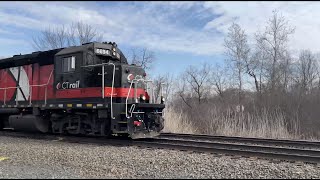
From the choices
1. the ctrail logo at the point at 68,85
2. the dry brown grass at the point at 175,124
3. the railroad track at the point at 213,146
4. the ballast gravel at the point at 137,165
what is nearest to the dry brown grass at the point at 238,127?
the dry brown grass at the point at 175,124

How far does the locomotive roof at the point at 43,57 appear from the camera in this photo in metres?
12.4

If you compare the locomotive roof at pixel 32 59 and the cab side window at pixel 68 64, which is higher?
the locomotive roof at pixel 32 59

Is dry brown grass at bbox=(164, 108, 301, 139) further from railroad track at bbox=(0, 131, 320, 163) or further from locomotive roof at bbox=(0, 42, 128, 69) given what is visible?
locomotive roof at bbox=(0, 42, 128, 69)

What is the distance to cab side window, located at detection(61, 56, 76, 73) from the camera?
486 inches

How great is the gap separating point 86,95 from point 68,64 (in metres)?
1.41

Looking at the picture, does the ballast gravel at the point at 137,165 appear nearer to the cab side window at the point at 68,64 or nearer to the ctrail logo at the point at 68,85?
the ctrail logo at the point at 68,85

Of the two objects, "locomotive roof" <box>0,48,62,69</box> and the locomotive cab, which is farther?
"locomotive roof" <box>0,48,62,69</box>

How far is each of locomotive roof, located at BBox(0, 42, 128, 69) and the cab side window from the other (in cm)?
25

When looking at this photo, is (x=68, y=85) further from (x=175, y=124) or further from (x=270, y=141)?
(x=270, y=141)

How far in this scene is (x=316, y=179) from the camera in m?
6.18

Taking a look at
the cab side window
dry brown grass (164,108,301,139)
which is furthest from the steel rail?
the cab side window

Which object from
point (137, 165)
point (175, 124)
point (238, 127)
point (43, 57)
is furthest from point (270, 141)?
point (43, 57)

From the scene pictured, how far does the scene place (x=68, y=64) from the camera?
41.1 feet

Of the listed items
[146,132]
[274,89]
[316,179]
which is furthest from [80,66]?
[274,89]
